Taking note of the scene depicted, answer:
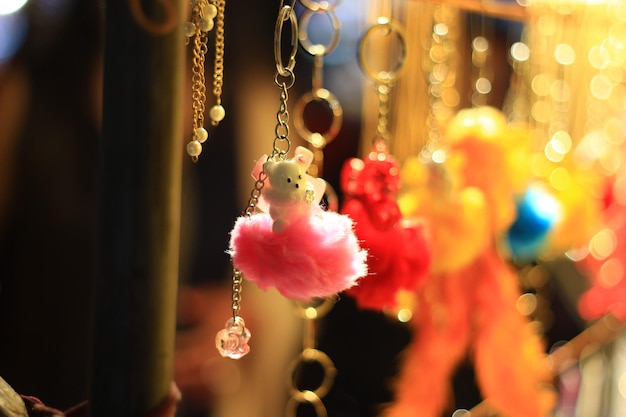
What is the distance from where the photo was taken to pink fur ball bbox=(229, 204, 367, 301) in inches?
19.9

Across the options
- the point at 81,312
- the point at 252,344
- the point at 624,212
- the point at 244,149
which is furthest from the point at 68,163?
the point at 624,212

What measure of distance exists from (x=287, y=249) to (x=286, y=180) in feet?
0.16

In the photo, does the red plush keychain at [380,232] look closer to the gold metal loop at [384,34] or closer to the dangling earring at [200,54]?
the gold metal loop at [384,34]

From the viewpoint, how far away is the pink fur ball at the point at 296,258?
504 millimetres

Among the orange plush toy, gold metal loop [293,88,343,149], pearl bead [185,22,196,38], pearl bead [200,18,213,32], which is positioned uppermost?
pearl bead [200,18,213,32]

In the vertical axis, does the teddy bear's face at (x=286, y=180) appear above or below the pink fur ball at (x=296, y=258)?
above

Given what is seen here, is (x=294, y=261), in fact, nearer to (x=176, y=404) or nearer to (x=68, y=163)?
(x=176, y=404)

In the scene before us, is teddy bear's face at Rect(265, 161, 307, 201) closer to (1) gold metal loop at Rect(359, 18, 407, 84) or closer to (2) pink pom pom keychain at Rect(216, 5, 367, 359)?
(2) pink pom pom keychain at Rect(216, 5, 367, 359)

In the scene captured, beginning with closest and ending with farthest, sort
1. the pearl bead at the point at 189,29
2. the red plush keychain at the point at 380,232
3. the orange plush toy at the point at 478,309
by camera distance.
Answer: the pearl bead at the point at 189,29, the red plush keychain at the point at 380,232, the orange plush toy at the point at 478,309

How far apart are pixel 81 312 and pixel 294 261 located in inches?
21.6

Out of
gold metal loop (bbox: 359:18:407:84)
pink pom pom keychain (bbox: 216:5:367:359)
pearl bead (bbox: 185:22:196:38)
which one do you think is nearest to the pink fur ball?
pink pom pom keychain (bbox: 216:5:367:359)

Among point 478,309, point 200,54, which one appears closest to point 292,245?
point 200,54

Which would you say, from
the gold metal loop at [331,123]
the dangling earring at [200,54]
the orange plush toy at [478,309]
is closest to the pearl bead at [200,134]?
the dangling earring at [200,54]

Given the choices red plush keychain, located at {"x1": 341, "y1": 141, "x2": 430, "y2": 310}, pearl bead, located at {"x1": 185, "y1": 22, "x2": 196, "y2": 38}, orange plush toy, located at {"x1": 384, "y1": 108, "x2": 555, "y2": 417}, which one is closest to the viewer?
pearl bead, located at {"x1": 185, "y1": 22, "x2": 196, "y2": 38}
